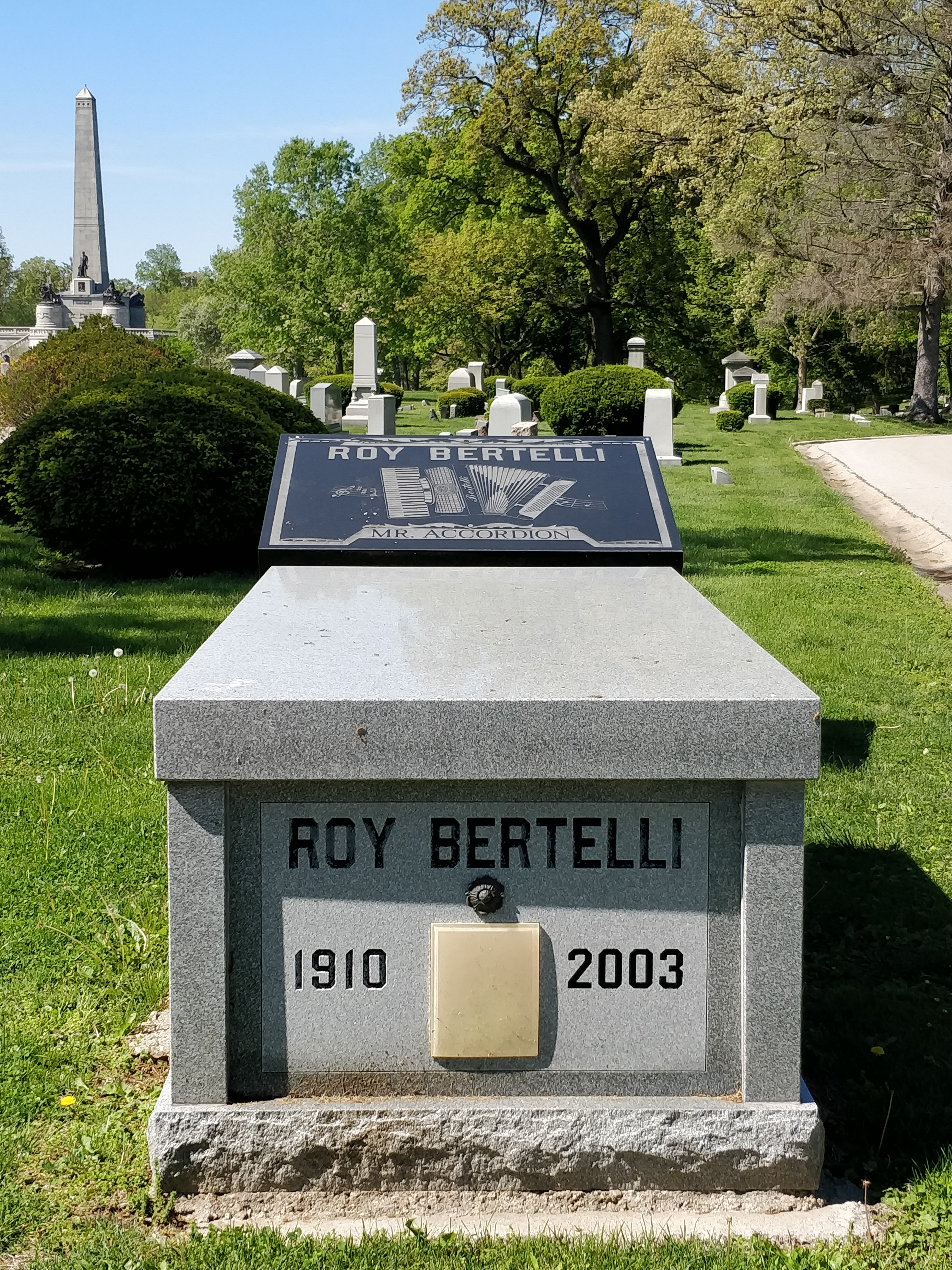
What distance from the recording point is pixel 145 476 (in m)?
10.1

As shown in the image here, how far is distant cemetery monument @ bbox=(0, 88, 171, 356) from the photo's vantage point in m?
63.0

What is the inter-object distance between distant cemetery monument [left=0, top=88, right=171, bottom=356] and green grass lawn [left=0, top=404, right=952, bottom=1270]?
190ft

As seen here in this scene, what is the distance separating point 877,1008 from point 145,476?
25.7 feet

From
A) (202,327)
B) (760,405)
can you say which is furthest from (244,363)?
(202,327)

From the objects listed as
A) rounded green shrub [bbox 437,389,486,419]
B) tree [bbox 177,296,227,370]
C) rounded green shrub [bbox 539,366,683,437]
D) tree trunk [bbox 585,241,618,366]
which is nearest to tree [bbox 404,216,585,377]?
tree trunk [bbox 585,241,618,366]

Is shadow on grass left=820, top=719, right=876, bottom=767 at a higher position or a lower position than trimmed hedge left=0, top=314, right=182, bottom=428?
lower

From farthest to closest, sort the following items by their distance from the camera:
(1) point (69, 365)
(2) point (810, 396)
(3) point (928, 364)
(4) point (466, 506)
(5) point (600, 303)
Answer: (2) point (810, 396) → (5) point (600, 303) → (3) point (928, 364) → (1) point (69, 365) → (4) point (466, 506)

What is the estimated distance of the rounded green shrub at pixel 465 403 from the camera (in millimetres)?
33875

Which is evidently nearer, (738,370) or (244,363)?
(244,363)

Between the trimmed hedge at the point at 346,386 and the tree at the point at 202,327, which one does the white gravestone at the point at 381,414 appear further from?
the tree at the point at 202,327

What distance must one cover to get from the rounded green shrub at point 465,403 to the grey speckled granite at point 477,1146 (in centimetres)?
3121

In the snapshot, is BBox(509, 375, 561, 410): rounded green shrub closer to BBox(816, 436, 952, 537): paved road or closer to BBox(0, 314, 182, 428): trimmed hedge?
BBox(816, 436, 952, 537): paved road

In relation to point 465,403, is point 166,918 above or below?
below

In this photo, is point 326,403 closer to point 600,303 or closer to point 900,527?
point 600,303
